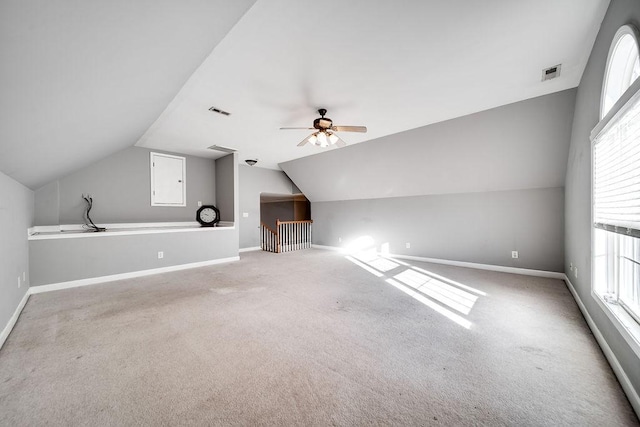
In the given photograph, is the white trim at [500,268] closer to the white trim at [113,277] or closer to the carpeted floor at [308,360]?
the carpeted floor at [308,360]

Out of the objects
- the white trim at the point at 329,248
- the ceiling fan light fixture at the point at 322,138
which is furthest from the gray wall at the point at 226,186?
the white trim at the point at 329,248

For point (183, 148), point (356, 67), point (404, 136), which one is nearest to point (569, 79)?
point (404, 136)

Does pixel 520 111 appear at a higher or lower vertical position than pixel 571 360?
higher

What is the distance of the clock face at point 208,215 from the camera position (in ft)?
19.3

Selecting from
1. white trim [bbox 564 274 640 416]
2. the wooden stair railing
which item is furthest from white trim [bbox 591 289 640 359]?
the wooden stair railing

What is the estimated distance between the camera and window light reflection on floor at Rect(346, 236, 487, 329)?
9.00ft

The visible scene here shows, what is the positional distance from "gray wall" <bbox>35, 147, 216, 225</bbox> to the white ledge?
94 millimetres

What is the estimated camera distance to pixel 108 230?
14.9 ft

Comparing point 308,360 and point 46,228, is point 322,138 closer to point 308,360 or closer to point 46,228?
point 308,360

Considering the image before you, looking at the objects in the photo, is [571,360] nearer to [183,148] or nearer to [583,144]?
[583,144]

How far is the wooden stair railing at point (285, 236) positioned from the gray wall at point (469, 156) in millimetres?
2097

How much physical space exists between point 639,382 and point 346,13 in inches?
113

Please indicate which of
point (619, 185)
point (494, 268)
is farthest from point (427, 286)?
point (619, 185)

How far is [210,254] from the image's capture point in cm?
528
